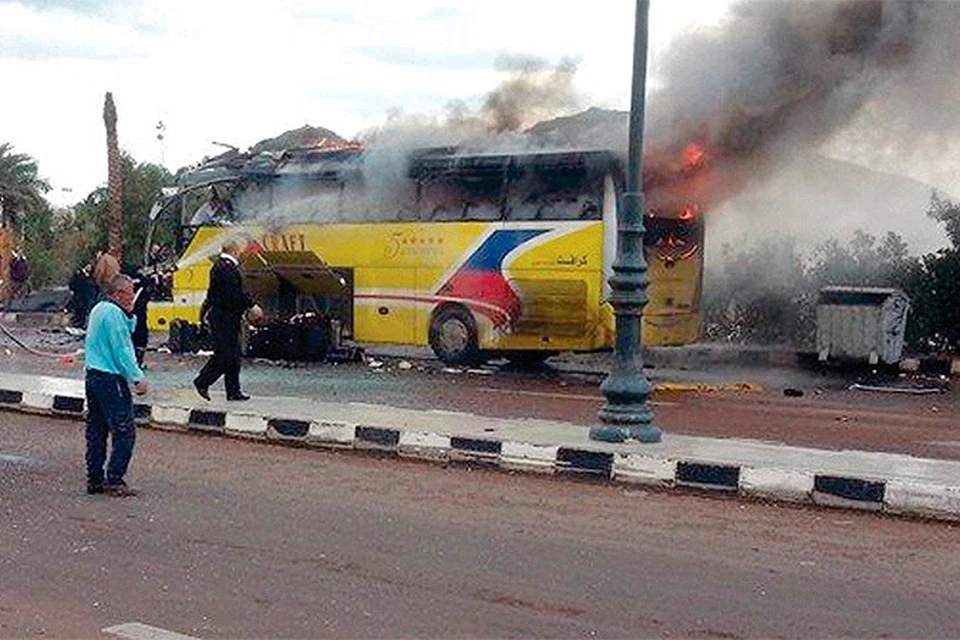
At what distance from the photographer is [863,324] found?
19.5 m

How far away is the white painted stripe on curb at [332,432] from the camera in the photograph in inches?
465

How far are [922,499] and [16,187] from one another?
1494 inches

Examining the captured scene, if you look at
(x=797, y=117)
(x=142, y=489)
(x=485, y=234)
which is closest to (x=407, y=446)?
(x=142, y=489)

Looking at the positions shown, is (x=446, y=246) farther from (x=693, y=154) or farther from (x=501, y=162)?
(x=693, y=154)

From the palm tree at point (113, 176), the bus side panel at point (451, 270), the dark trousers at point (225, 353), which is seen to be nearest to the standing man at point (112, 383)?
the dark trousers at point (225, 353)

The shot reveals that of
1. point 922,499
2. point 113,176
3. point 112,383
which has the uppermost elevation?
point 113,176

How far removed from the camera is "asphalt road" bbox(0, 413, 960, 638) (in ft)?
19.6

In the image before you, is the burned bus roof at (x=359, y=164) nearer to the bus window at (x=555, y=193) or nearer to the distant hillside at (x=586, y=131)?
the bus window at (x=555, y=193)

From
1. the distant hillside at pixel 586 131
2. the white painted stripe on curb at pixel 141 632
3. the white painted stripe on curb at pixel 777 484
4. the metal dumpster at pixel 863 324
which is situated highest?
the distant hillside at pixel 586 131

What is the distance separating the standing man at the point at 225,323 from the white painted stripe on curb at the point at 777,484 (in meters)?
6.13

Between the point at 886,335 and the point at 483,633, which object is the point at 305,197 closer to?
the point at 886,335

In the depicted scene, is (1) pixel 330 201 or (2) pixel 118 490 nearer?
(2) pixel 118 490

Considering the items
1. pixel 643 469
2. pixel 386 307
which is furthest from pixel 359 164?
pixel 643 469

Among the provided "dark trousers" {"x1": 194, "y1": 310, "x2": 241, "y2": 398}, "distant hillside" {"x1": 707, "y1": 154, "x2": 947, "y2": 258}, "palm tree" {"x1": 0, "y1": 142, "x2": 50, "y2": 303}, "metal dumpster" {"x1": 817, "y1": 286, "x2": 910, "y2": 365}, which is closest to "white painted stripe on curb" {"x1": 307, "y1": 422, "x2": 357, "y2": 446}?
"dark trousers" {"x1": 194, "y1": 310, "x2": 241, "y2": 398}
